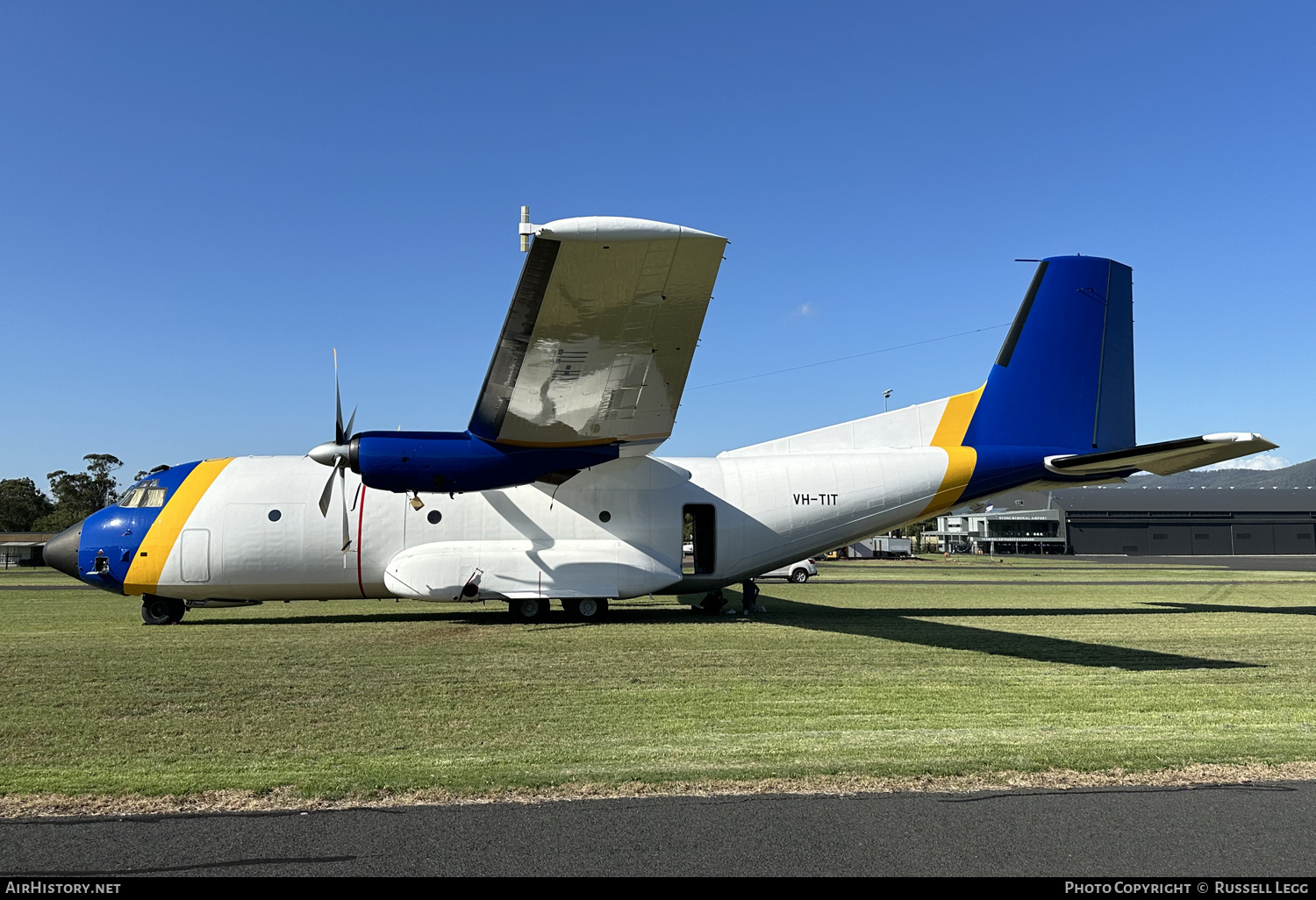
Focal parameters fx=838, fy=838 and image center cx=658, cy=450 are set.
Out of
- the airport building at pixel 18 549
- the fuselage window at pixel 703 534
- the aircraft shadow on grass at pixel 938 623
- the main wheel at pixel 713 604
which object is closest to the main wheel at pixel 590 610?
the aircraft shadow on grass at pixel 938 623

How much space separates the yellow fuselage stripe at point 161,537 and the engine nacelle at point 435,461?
15.7 ft

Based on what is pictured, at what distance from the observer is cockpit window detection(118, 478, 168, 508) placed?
672 inches

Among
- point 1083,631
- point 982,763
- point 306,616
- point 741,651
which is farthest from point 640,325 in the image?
point 306,616

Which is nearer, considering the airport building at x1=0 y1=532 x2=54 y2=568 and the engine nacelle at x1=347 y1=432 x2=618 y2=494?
the engine nacelle at x1=347 y1=432 x2=618 y2=494

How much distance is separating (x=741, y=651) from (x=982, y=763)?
626 cm

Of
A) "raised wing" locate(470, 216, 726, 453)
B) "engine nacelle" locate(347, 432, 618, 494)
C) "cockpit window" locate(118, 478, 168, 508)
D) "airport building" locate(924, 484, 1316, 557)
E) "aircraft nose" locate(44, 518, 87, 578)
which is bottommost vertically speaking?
"airport building" locate(924, 484, 1316, 557)

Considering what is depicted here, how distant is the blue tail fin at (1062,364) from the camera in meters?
17.7

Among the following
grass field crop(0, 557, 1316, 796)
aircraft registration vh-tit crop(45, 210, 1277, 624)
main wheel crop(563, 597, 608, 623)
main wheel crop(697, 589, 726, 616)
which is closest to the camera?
grass field crop(0, 557, 1316, 796)

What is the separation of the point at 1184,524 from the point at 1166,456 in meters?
82.1

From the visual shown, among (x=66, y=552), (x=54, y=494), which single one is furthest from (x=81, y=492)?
(x=66, y=552)

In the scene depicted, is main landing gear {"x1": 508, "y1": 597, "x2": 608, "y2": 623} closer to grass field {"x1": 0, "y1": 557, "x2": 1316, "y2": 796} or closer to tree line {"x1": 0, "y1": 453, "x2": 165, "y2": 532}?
grass field {"x1": 0, "y1": 557, "x2": 1316, "y2": 796}

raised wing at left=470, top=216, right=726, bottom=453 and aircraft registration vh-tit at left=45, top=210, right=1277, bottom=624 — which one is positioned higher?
raised wing at left=470, top=216, right=726, bottom=453

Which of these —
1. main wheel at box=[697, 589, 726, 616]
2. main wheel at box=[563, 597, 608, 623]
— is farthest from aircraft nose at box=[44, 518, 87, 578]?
main wheel at box=[697, 589, 726, 616]

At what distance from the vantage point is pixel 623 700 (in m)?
8.73
